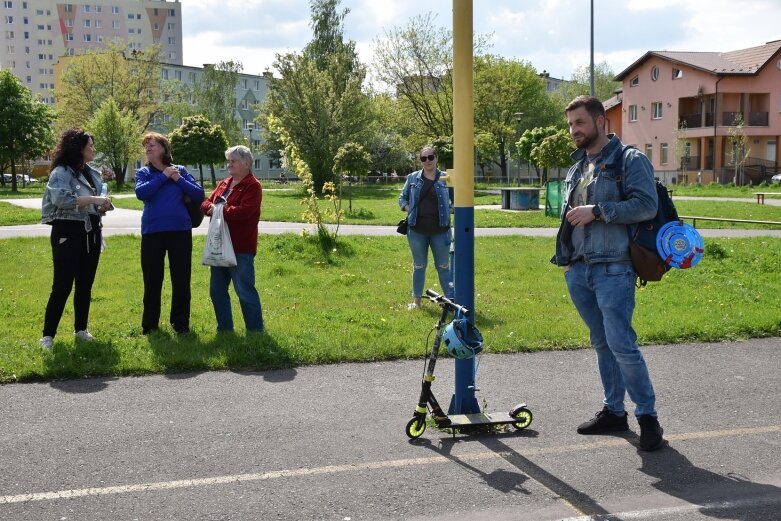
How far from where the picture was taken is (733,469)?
15.0ft

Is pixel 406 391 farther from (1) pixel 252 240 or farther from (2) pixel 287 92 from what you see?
(2) pixel 287 92

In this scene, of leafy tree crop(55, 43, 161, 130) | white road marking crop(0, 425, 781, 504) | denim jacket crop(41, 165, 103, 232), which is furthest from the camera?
leafy tree crop(55, 43, 161, 130)

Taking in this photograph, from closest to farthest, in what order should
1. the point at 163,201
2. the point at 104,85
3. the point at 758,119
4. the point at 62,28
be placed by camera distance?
the point at 163,201, the point at 758,119, the point at 104,85, the point at 62,28

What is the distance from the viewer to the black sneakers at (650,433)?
4.89m

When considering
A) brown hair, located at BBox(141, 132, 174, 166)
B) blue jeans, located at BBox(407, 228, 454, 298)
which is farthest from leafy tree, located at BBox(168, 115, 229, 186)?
brown hair, located at BBox(141, 132, 174, 166)

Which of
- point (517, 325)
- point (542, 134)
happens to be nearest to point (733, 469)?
point (517, 325)

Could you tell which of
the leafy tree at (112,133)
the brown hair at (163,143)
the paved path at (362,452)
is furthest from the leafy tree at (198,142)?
the paved path at (362,452)

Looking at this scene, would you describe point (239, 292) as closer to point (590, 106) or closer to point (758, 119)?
point (590, 106)

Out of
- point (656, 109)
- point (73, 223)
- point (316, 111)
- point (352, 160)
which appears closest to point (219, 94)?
point (316, 111)

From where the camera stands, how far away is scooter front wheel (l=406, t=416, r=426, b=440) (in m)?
5.07

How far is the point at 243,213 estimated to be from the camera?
7.86 m

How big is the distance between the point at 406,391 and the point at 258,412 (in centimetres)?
120

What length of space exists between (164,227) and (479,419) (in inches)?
163

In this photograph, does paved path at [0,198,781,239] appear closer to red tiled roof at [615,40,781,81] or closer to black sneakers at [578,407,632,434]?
black sneakers at [578,407,632,434]
